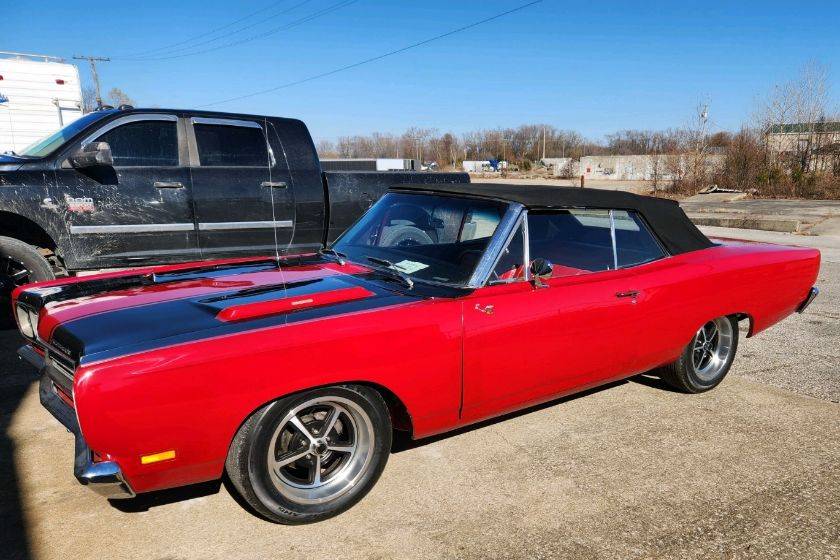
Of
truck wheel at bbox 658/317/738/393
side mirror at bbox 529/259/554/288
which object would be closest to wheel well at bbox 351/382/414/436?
side mirror at bbox 529/259/554/288

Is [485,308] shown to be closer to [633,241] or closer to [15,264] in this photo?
[633,241]

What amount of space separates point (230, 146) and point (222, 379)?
4.09 m

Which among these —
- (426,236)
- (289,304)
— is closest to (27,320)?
(289,304)

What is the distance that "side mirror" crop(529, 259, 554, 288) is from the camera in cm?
297

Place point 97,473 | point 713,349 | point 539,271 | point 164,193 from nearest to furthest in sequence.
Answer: point 97,473
point 539,271
point 713,349
point 164,193

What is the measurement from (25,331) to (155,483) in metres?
1.48

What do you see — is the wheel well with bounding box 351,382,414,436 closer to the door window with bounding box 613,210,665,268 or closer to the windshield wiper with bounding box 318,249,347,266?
the windshield wiper with bounding box 318,249,347,266

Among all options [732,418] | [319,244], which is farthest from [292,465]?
[319,244]

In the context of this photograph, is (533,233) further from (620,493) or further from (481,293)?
(620,493)

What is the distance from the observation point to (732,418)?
3.65 m

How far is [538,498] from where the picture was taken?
2.72 meters

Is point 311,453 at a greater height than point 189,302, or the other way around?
point 189,302

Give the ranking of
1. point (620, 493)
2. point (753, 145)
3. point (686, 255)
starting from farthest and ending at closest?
point (753, 145) → point (686, 255) → point (620, 493)

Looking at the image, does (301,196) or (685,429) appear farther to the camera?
(301,196)
